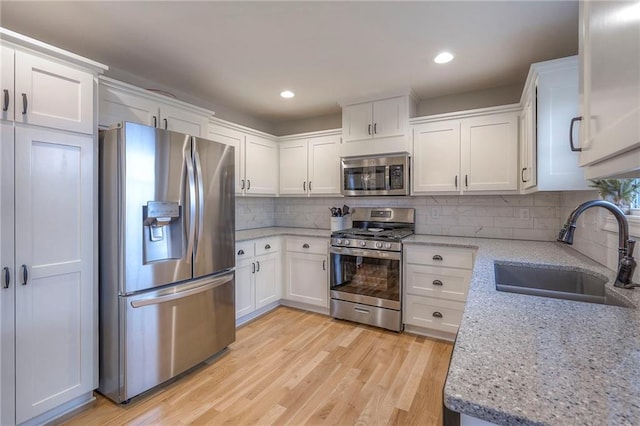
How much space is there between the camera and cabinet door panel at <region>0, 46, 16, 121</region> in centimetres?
149

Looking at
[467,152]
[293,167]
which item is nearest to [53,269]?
[293,167]

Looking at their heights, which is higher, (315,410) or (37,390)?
(37,390)

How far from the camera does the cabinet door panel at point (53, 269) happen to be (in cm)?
157

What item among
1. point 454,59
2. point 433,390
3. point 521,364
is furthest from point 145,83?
point 433,390

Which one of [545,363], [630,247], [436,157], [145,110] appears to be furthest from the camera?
[436,157]

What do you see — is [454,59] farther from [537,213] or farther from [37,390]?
[37,390]

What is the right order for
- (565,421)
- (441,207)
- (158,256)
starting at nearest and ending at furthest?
(565,421) → (158,256) → (441,207)

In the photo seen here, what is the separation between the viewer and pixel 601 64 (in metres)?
0.75

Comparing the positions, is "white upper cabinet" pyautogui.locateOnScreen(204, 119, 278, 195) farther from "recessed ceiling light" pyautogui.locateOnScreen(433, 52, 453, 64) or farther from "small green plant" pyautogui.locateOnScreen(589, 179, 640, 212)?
"small green plant" pyautogui.locateOnScreen(589, 179, 640, 212)

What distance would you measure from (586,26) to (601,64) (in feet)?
0.87

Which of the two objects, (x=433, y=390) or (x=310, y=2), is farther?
(x=433, y=390)

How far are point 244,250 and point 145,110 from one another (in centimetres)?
152

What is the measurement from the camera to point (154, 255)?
1.96 metres

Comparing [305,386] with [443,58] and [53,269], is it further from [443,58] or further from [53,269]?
[443,58]
